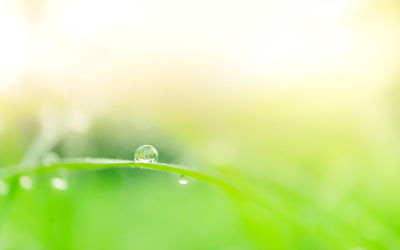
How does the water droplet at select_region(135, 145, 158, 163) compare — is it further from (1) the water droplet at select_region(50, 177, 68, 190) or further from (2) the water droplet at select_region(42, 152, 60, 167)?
(1) the water droplet at select_region(50, 177, 68, 190)

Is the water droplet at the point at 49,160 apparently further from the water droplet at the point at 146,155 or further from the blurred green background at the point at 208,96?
the blurred green background at the point at 208,96

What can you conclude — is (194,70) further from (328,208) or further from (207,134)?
(328,208)

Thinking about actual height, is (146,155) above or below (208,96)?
below

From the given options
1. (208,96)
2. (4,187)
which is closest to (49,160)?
(4,187)

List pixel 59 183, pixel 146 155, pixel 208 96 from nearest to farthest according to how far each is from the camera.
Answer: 1. pixel 146 155
2. pixel 59 183
3. pixel 208 96

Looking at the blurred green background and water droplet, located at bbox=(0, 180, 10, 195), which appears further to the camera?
the blurred green background

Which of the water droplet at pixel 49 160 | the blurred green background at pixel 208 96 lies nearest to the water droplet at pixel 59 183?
the water droplet at pixel 49 160

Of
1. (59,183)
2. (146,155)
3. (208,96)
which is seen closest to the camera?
(146,155)

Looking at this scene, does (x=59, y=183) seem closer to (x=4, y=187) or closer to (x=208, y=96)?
(x=4, y=187)

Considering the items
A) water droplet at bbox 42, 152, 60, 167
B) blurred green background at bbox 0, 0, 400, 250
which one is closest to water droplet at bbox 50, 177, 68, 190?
water droplet at bbox 42, 152, 60, 167

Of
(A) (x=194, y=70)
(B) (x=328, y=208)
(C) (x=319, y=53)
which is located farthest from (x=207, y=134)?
(B) (x=328, y=208)
